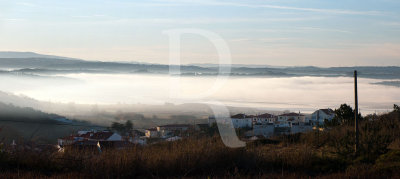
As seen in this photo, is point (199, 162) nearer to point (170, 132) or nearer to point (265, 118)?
point (170, 132)

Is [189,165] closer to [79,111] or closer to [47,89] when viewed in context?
[79,111]

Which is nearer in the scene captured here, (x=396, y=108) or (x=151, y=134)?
(x=151, y=134)

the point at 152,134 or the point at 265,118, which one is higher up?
the point at 265,118

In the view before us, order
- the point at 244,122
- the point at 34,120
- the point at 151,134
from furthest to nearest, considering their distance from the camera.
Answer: the point at 34,120
the point at 244,122
the point at 151,134

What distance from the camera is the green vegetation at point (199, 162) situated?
21.2ft

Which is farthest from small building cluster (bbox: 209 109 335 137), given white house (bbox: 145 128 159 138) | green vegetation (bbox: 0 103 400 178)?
green vegetation (bbox: 0 103 400 178)

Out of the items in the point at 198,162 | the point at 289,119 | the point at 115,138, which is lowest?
the point at 198,162

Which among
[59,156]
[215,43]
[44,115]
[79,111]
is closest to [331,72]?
[215,43]

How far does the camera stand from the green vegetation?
255 inches

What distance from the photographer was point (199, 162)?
7012 mm

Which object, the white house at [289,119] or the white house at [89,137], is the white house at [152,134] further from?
the white house at [289,119]

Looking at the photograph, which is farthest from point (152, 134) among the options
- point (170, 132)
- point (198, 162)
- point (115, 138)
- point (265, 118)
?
point (265, 118)

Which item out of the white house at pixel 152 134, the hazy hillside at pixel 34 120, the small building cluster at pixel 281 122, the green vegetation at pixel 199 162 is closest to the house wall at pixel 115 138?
the green vegetation at pixel 199 162

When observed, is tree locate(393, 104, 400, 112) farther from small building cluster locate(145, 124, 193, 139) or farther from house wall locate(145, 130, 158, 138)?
house wall locate(145, 130, 158, 138)
